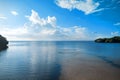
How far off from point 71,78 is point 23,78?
325 inches

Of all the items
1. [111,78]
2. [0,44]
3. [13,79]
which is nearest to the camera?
[13,79]

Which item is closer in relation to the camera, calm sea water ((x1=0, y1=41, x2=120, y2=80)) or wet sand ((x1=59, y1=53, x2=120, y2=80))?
wet sand ((x1=59, y1=53, x2=120, y2=80))

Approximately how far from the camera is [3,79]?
83.7 ft

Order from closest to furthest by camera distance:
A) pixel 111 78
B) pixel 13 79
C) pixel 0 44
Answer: pixel 13 79 → pixel 111 78 → pixel 0 44

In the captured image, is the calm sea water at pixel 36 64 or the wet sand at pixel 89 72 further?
the calm sea water at pixel 36 64

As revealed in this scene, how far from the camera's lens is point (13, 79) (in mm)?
25484

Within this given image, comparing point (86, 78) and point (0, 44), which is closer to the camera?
point (86, 78)

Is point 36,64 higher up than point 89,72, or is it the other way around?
point 36,64

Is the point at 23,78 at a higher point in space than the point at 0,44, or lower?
lower

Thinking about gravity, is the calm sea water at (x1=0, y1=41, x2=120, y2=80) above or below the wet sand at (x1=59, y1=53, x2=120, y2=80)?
above

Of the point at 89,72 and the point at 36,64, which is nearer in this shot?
the point at 89,72

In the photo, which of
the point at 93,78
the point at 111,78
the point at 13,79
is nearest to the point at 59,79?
the point at 93,78

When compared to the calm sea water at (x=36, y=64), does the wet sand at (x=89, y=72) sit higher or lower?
lower

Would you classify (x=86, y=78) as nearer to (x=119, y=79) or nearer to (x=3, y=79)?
(x=119, y=79)
